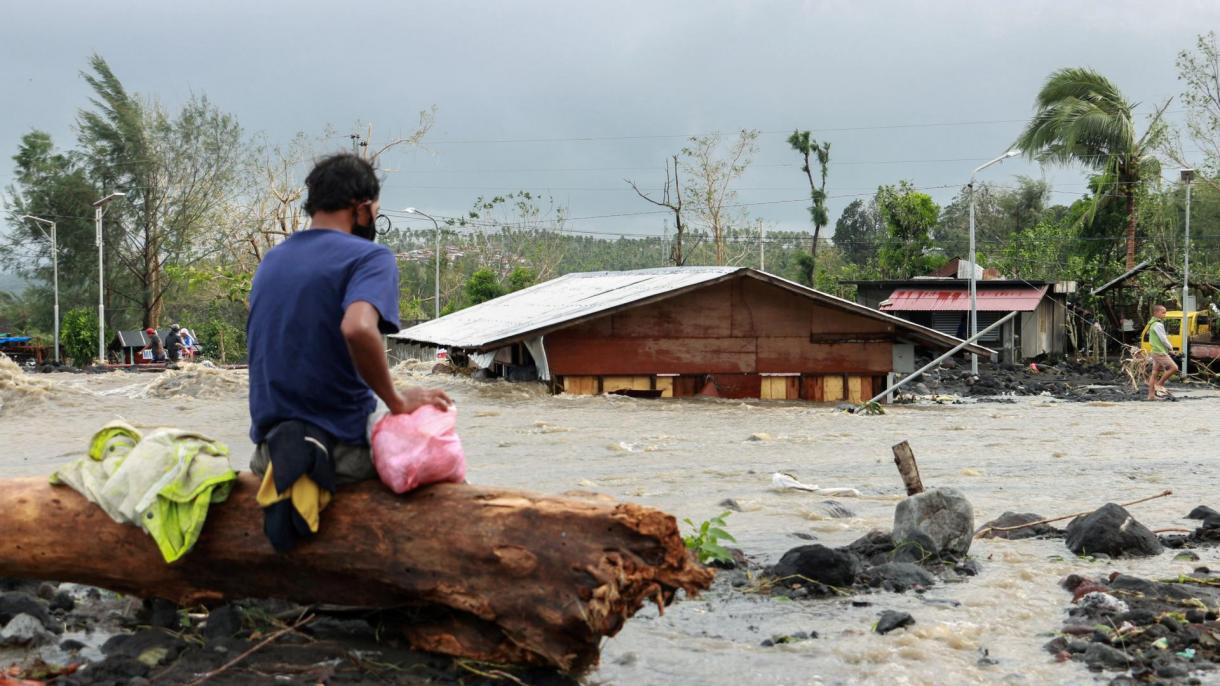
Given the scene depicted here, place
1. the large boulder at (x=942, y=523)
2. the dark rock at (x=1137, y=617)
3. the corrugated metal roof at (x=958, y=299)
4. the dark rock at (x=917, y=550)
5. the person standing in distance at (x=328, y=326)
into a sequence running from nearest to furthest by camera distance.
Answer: the person standing in distance at (x=328, y=326) < the dark rock at (x=1137, y=617) < the dark rock at (x=917, y=550) < the large boulder at (x=942, y=523) < the corrugated metal roof at (x=958, y=299)

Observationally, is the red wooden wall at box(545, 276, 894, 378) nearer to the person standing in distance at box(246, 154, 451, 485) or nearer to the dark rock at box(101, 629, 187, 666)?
the dark rock at box(101, 629, 187, 666)

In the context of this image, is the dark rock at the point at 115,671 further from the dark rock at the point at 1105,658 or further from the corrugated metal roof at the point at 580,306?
the corrugated metal roof at the point at 580,306

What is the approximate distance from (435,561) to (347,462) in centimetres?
55

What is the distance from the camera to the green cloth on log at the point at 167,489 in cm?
511

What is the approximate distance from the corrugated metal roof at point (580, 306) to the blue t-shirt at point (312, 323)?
1201 cm

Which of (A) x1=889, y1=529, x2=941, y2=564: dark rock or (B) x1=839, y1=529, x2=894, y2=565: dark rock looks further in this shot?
(B) x1=839, y1=529, x2=894, y2=565: dark rock

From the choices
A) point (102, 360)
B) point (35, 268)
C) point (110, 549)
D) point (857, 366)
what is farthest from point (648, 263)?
point (110, 549)

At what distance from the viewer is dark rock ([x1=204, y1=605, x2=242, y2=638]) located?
5535 millimetres

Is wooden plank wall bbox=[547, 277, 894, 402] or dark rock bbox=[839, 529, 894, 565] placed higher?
wooden plank wall bbox=[547, 277, 894, 402]

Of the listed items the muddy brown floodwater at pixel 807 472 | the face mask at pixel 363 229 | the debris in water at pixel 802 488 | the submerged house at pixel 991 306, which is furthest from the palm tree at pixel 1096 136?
the face mask at pixel 363 229

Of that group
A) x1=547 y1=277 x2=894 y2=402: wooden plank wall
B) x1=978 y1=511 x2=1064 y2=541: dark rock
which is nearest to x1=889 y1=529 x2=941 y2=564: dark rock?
x1=978 y1=511 x2=1064 y2=541: dark rock

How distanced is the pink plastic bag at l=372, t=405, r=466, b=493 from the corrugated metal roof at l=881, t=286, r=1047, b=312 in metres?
38.3

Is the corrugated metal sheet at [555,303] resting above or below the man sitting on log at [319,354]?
above

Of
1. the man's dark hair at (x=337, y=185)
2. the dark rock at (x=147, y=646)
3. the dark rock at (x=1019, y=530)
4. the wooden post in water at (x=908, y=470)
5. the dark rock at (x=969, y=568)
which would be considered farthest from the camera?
the wooden post in water at (x=908, y=470)
